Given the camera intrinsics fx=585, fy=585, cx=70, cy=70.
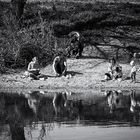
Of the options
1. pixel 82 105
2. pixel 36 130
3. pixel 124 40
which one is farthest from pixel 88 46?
pixel 36 130

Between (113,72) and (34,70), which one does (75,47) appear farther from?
(113,72)

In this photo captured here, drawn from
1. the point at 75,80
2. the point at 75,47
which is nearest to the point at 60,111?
the point at 75,80

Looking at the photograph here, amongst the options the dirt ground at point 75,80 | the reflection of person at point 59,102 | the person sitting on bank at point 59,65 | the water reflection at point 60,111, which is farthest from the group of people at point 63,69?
the reflection of person at point 59,102

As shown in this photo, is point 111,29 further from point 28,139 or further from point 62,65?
point 28,139

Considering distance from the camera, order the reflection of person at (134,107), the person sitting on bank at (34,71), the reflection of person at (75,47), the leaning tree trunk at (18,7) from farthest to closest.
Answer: the leaning tree trunk at (18,7) → the reflection of person at (75,47) → the person sitting on bank at (34,71) → the reflection of person at (134,107)

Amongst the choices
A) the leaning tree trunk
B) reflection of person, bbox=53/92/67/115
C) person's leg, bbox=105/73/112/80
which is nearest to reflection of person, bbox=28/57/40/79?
person's leg, bbox=105/73/112/80

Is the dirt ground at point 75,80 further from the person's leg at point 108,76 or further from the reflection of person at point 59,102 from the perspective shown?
the reflection of person at point 59,102

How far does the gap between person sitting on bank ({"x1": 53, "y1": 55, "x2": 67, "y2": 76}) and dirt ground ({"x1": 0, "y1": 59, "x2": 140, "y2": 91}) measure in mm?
386

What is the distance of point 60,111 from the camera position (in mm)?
21234

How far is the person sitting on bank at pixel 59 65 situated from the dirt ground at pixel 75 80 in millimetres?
386

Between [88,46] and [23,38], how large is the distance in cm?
428

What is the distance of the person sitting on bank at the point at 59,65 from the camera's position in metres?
30.9

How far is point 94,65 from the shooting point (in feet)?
106

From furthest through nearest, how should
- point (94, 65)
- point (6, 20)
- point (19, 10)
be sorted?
1. point (19, 10)
2. point (6, 20)
3. point (94, 65)
